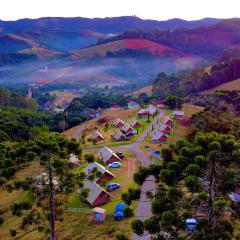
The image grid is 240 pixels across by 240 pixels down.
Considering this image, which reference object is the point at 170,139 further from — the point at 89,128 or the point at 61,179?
the point at 61,179

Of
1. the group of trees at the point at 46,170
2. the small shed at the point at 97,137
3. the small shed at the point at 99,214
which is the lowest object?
the small shed at the point at 97,137

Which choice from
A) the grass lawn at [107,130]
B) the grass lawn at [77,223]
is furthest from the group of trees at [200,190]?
the grass lawn at [107,130]

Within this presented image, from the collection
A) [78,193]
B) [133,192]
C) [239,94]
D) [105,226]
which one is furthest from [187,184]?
[239,94]

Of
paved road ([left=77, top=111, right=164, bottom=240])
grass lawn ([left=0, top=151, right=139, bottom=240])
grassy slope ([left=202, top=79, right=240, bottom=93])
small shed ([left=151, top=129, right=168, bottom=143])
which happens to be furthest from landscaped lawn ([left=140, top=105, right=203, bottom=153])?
grassy slope ([left=202, top=79, right=240, bottom=93])

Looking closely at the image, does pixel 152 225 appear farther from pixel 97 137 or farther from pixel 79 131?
pixel 79 131

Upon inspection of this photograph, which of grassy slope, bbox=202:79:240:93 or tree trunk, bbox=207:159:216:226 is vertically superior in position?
tree trunk, bbox=207:159:216:226

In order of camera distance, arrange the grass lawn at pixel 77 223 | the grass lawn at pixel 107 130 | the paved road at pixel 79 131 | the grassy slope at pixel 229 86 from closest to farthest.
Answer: the grass lawn at pixel 77 223, the grass lawn at pixel 107 130, the paved road at pixel 79 131, the grassy slope at pixel 229 86

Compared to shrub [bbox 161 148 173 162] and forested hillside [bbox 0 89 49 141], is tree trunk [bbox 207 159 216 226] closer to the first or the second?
shrub [bbox 161 148 173 162]

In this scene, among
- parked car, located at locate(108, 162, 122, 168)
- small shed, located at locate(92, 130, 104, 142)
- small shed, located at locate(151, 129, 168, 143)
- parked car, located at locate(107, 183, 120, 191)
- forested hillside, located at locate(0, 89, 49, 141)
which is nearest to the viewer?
parked car, located at locate(107, 183, 120, 191)

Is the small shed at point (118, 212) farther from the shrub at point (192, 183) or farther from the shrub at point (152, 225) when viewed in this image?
the shrub at point (192, 183)
